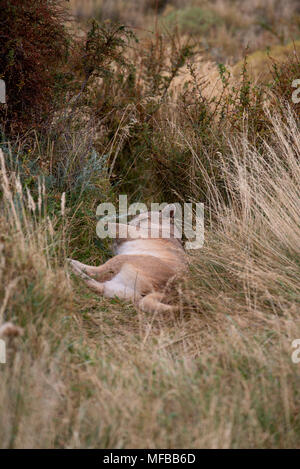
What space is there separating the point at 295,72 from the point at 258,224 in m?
2.26

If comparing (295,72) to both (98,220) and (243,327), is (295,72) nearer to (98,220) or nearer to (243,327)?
(98,220)

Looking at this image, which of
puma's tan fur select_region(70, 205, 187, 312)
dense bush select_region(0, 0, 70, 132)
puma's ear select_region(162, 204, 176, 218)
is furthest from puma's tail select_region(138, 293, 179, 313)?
dense bush select_region(0, 0, 70, 132)

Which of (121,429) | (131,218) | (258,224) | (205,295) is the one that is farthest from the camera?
(131,218)

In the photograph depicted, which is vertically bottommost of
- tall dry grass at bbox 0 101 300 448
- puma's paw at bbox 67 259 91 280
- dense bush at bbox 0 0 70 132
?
puma's paw at bbox 67 259 91 280

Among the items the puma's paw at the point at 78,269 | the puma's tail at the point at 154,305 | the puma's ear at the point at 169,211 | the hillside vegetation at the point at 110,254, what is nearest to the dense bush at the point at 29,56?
the hillside vegetation at the point at 110,254

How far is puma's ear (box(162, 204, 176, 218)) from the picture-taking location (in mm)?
5215

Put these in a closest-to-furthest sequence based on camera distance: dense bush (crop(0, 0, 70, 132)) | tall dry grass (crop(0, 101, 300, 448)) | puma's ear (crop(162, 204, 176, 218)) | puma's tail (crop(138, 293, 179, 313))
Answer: tall dry grass (crop(0, 101, 300, 448)) < puma's tail (crop(138, 293, 179, 313)) < dense bush (crop(0, 0, 70, 132)) < puma's ear (crop(162, 204, 176, 218))

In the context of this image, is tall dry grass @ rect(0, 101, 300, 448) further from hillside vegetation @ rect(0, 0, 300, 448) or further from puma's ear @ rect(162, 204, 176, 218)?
puma's ear @ rect(162, 204, 176, 218)

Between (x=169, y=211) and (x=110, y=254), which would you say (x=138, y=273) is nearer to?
(x=110, y=254)

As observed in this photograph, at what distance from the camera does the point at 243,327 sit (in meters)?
3.28

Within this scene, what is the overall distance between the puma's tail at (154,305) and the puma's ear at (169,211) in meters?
1.52

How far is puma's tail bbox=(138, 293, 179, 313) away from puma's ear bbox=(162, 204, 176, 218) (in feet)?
4.99

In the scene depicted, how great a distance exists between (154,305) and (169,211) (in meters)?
1.69

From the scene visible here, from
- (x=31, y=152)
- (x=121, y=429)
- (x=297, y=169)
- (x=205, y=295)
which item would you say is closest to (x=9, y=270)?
(x=121, y=429)
